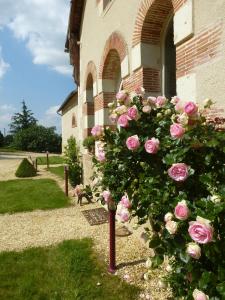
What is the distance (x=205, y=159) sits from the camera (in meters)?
2.31

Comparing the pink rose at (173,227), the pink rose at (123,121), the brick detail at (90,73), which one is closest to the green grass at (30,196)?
the brick detail at (90,73)

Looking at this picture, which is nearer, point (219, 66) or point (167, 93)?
point (219, 66)

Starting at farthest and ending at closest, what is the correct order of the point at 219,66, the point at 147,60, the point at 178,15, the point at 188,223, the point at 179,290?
the point at 147,60
the point at 178,15
the point at 219,66
the point at 179,290
the point at 188,223

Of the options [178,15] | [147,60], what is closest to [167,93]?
[147,60]

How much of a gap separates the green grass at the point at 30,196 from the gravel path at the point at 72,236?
1.58 feet

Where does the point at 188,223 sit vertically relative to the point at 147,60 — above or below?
below

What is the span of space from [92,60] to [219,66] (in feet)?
19.9

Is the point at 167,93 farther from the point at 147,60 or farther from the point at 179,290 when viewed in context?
the point at 179,290

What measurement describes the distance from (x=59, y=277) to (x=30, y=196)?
5.57 meters

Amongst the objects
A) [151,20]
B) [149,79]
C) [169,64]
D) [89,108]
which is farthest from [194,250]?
[89,108]

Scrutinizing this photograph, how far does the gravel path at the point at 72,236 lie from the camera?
158 inches

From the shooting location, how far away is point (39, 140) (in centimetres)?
4050

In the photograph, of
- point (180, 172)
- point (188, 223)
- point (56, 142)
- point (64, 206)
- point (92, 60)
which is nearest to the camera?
point (188, 223)

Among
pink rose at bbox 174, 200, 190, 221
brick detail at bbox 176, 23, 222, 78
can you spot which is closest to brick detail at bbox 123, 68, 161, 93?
brick detail at bbox 176, 23, 222, 78
